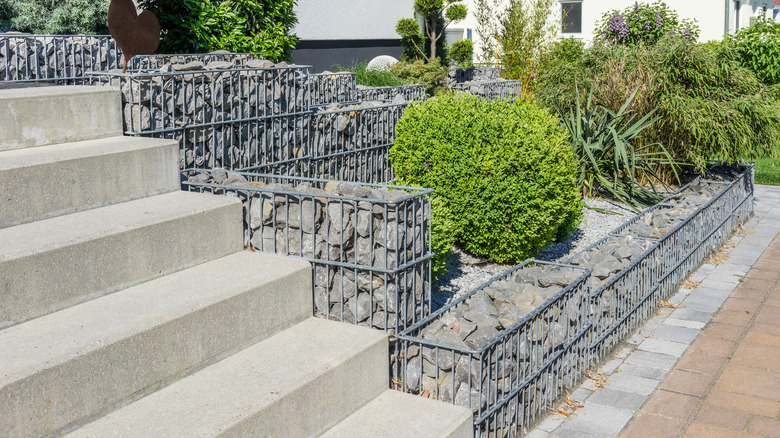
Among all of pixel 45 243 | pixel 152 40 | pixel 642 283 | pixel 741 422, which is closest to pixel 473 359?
pixel 741 422

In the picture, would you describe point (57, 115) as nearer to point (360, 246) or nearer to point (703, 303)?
point (360, 246)

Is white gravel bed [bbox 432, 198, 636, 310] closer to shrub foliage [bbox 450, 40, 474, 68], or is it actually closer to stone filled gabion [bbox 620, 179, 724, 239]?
stone filled gabion [bbox 620, 179, 724, 239]

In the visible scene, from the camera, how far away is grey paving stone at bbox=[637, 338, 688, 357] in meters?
4.99

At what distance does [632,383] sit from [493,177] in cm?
213

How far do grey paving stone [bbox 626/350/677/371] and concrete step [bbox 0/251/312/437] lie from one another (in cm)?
234

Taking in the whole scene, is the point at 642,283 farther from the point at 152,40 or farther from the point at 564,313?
the point at 152,40

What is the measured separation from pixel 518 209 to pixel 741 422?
2514 mm

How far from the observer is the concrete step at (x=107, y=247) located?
2.98m

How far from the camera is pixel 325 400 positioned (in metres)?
3.15

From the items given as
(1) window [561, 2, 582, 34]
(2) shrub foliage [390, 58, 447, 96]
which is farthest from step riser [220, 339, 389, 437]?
(1) window [561, 2, 582, 34]

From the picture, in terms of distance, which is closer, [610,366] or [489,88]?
[610,366]

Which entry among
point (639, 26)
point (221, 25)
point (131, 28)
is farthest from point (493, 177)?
point (639, 26)

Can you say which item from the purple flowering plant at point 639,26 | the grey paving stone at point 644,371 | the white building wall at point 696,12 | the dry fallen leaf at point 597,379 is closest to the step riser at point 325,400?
the dry fallen leaf at point 597,379

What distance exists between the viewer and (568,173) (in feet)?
21.6
